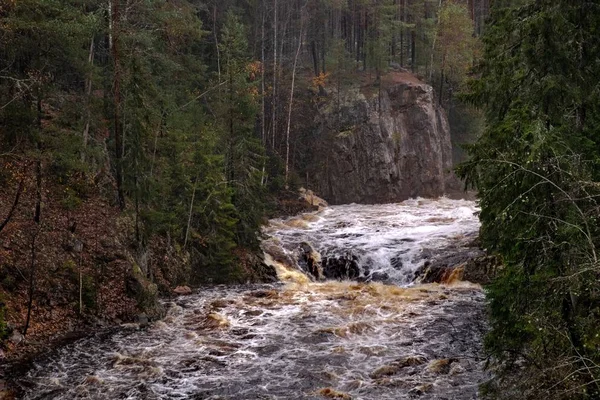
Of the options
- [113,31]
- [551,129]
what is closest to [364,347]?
[551,129]

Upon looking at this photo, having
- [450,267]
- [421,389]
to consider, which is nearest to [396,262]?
[450,267]

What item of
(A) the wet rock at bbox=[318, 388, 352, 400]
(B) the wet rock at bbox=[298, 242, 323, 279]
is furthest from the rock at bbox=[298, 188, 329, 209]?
(A) the wet rock at bbox=[318, 388, 352, 400]

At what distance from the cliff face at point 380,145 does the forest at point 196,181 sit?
4921 millimetres

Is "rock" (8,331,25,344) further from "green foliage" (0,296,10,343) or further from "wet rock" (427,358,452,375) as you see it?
"wet rock" (427,358,452,375)

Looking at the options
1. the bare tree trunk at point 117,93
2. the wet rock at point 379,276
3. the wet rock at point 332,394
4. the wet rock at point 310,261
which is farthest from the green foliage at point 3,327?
the wet rock at point 379,276

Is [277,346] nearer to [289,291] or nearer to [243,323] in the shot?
[243,323]

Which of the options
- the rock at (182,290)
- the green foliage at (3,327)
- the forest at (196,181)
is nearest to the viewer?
the forest at (196,181)

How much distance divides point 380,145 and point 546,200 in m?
Result: 35.8

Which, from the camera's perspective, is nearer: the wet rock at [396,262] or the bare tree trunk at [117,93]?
the bare tree trunk at [117,93]

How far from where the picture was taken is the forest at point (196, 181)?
708 centimetres

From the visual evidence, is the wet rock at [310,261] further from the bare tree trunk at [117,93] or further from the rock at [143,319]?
the rock at [143,319]

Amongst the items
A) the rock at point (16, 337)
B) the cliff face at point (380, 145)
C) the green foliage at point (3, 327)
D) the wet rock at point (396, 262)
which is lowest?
the wet rock at point (396, 262)

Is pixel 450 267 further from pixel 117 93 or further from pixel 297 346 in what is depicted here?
pixel 117 93

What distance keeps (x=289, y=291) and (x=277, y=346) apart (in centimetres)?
599
